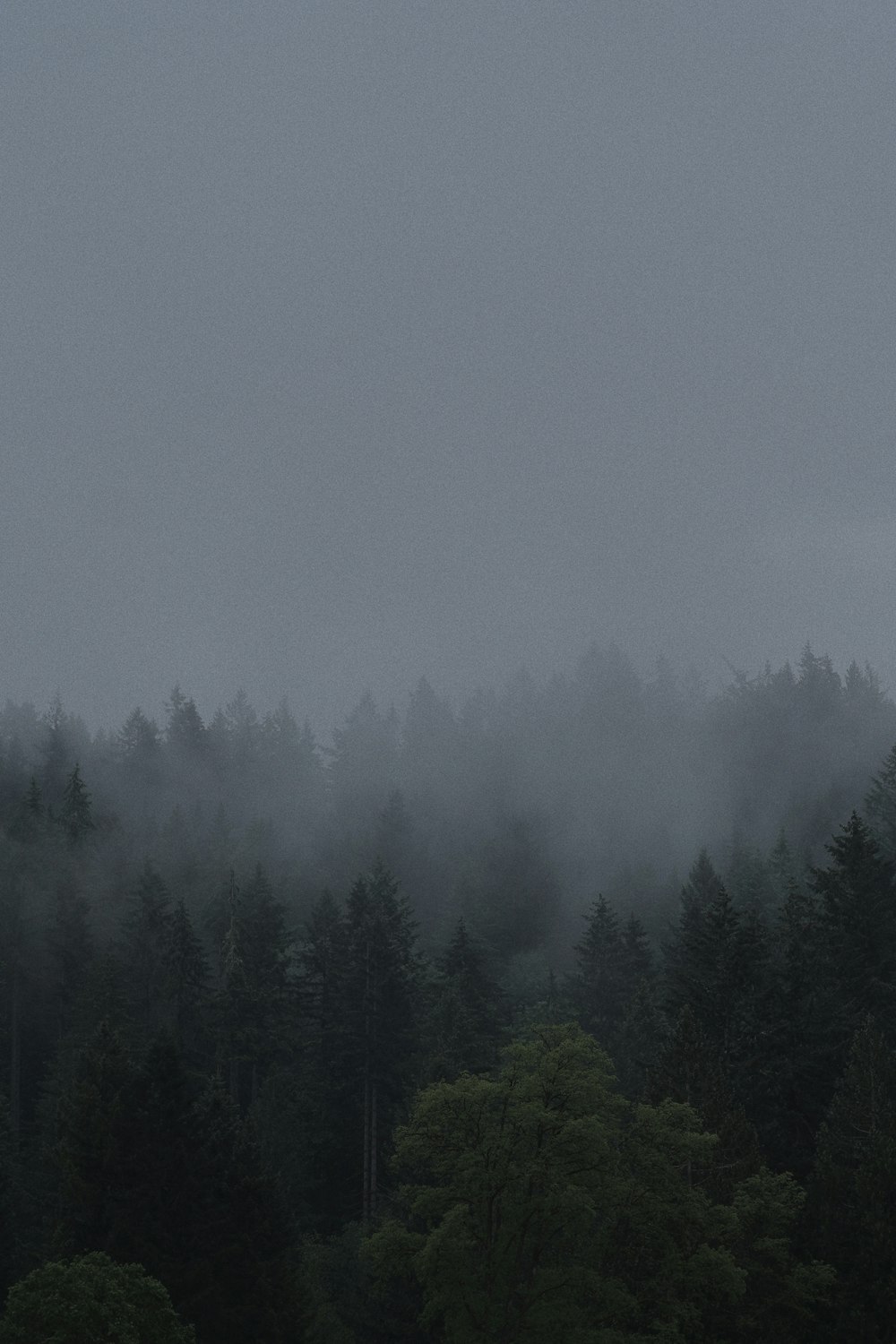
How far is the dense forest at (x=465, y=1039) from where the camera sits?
98.5ft

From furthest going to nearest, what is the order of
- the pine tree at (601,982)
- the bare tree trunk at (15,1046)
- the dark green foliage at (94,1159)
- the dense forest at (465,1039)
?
the bare tree trunk at (15,1046) < the pine tree at (601,982) < the dark green foliage at (94,1159) < the dense forest at (465,1039)

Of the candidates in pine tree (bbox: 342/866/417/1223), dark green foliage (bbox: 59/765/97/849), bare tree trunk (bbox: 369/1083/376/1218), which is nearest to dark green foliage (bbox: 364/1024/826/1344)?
bare tree trunk (bbox: 369/1083/376/1218)

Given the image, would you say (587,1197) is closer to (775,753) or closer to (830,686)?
(775,753)

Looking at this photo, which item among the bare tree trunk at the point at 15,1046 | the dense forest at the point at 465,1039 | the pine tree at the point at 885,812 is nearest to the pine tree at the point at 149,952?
the dense forest at the point at 465,1039

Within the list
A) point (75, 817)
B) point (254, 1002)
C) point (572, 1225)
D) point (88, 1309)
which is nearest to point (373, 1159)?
point (254, 1002)

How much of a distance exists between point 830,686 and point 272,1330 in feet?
413

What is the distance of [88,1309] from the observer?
22781 millimetres

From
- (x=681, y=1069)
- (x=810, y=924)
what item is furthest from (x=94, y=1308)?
(x=810, y=924)

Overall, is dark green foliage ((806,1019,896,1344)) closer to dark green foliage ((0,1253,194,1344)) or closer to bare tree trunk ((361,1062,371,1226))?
dark green foliage ((0,1253,194,1344))

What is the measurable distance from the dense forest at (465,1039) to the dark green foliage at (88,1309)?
0.31ft

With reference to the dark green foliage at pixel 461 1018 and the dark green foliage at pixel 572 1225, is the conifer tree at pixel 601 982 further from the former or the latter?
the dark green foliage at pixel 572 1225

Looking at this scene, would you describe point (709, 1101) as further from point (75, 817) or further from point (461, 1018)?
point (75, 817)

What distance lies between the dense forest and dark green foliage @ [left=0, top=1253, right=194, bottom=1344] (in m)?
0.10

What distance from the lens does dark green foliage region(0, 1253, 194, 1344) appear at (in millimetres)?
22641
